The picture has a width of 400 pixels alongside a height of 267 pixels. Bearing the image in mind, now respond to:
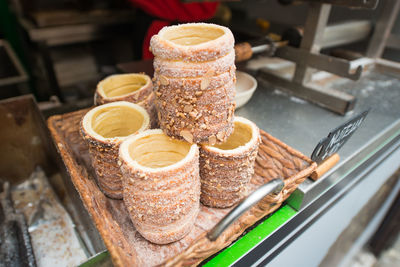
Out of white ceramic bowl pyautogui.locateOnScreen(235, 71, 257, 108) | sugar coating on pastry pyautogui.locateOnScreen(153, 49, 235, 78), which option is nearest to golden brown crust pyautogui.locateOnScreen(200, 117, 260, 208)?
sugar coating on pastry pyautogui.locateOnScreen(153, 49, 235, 78)

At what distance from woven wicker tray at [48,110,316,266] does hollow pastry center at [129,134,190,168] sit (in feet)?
0.57

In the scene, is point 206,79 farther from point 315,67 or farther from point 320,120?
point 315,67

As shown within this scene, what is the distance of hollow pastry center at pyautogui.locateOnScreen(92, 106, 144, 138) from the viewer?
83 cm

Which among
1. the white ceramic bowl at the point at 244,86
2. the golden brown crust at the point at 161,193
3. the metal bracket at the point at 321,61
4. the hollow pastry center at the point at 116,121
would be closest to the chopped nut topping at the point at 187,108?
the golden brown crust at the point at 161,193

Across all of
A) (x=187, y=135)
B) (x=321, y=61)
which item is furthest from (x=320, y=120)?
(x=187, y=135)

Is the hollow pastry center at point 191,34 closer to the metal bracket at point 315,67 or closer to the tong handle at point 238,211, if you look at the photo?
the tong handle at point 238,211

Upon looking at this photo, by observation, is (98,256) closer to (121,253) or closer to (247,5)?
(121,253)

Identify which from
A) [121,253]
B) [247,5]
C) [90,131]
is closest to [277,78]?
[90,131]

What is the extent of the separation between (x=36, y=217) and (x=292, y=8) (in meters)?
2.69

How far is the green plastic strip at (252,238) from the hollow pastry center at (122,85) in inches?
25.3

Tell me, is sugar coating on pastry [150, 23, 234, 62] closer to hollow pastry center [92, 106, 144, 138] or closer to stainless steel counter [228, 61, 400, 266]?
hollow pastry center [92, 106, 144, 138]

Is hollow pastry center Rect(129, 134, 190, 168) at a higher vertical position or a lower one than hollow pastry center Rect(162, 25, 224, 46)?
lower

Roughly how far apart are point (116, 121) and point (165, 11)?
4.80ft

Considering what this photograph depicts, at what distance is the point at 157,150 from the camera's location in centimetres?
74
